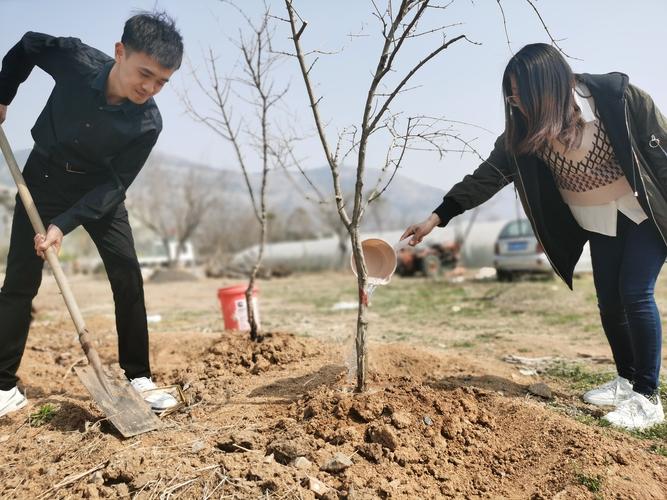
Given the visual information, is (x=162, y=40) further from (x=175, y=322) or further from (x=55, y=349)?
(x=175, y=322)

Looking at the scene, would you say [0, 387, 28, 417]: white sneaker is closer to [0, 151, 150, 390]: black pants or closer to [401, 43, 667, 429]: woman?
[0, 151, 150, 390]: black pants

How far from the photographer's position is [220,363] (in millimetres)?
3643

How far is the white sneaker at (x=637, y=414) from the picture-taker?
2.69m

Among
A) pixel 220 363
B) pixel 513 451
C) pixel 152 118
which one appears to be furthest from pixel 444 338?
Result: pixel 152 118

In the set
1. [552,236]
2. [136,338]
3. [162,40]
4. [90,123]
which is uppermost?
[162,40]

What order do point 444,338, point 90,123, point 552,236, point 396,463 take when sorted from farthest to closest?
point 444,338 → point 552,236 → point 90,123 → point 396,463

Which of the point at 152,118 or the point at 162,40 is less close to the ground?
the point at 162,40

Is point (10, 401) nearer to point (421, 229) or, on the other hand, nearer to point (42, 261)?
point (42, 261)

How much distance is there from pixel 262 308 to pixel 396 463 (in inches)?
312

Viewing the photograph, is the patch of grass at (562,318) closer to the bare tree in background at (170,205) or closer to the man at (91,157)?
the man at (91,157)

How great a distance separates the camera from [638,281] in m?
2.72

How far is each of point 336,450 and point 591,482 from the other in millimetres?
915

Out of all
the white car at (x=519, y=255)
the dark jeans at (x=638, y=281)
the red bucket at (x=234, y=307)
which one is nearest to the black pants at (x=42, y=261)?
the red bucket at (x=234, y=307)

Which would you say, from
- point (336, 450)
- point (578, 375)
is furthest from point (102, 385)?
point (578, 375)
